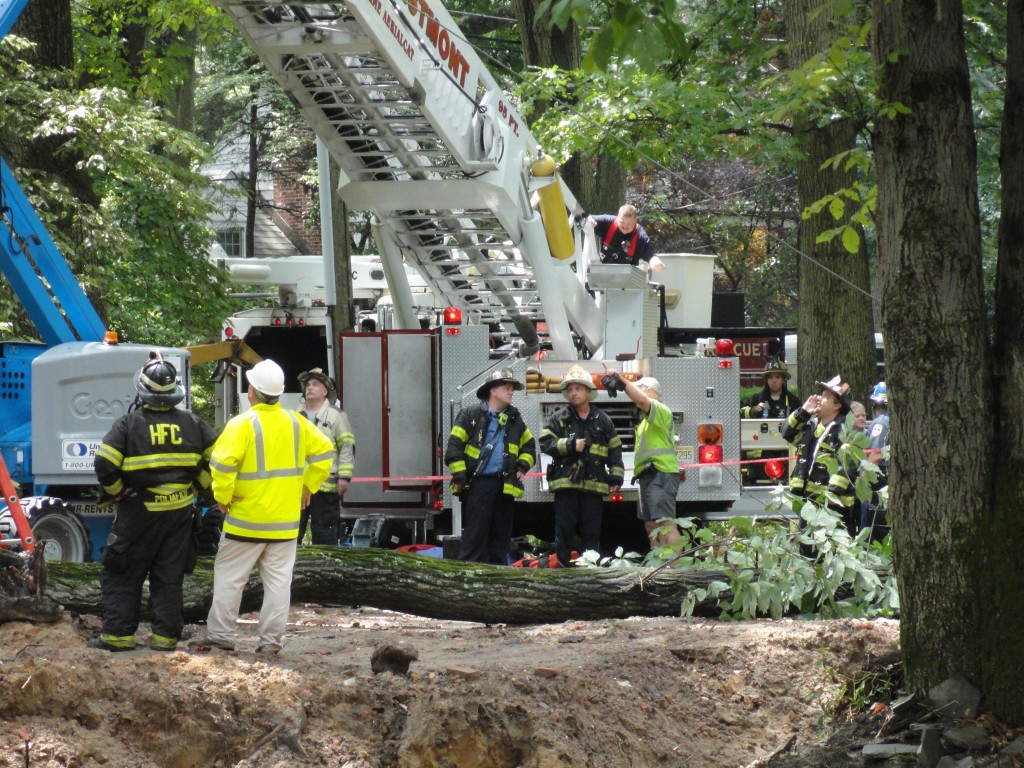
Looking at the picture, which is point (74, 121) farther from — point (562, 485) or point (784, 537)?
point (784, 537)

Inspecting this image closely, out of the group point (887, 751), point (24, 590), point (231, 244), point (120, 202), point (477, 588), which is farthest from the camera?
point (231, 244)

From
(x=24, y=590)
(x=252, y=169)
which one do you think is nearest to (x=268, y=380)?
(x=24, y=590)

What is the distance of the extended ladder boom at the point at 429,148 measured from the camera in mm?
8930

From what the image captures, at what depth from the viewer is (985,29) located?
11492 millimetres

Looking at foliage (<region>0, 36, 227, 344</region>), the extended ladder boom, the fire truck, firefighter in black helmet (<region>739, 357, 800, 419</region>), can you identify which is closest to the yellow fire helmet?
the fire truck

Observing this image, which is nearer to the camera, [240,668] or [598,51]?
[598,51]

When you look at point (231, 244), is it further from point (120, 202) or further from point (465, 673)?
point (465, 673)

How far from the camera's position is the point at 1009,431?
5.54 m

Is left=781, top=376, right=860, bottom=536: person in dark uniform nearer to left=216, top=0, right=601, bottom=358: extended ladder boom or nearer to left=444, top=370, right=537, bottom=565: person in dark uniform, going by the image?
left=444, top=370, right=537, bottom=565: person in dark uniform

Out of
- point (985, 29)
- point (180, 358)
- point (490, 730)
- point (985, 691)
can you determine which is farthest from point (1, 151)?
point (985, 691)

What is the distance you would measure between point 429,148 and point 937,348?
18.9 ft

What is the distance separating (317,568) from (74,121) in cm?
748

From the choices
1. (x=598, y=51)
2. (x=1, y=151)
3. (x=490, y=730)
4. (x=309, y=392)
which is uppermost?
(x=1, y=151)

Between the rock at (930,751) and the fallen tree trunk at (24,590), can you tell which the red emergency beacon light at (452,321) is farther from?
the rock at (930,751)
